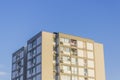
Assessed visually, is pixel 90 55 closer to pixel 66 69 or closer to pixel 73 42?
pixel 73 42

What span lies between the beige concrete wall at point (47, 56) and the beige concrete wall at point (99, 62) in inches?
661

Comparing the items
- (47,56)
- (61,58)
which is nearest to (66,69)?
(61,58)

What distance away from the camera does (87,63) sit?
98.8 metres

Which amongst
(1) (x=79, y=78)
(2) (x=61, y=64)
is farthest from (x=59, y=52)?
(1) (x=79, y=78)

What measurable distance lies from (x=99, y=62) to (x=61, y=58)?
15.2 metres

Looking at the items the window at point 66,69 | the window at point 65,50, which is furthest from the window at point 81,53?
the window at point 66,69

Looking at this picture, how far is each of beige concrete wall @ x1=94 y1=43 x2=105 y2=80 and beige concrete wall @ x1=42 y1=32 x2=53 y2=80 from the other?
55.1 feet

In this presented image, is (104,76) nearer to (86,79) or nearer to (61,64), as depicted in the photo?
(86,79)

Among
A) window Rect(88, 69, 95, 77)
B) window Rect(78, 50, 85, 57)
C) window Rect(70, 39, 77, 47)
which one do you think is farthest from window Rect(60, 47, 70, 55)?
window Rect(88, 69, 95, 77)

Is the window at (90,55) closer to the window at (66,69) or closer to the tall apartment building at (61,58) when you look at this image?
the tall apartment building at (61,58)

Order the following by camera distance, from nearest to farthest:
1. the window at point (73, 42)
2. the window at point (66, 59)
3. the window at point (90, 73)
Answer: the window at point (66, 59), the window at point (73, 42), the window at point (90, 73)

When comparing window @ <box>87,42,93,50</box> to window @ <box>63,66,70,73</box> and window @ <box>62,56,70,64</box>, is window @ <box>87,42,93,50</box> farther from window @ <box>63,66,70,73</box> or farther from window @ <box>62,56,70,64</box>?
window @ <box>63,66,70,73</box>

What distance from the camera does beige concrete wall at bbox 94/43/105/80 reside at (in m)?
101

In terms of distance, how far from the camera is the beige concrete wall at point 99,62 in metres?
101
